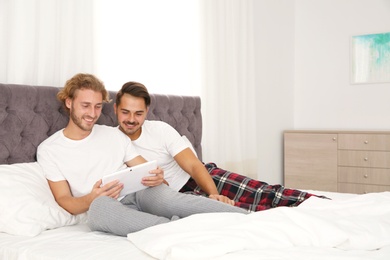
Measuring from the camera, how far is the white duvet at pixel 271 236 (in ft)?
5.01

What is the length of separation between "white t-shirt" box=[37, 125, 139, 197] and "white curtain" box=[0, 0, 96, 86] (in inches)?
17.0

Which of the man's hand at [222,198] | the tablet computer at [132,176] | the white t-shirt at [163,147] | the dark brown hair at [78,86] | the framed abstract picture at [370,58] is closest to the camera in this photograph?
the tablet computer at [132,176]

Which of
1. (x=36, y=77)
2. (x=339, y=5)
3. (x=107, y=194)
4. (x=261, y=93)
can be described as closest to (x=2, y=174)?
(x=107, y=194)

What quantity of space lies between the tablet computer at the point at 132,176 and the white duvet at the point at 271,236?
0.36 m

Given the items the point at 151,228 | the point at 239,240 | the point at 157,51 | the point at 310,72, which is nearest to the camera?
the point at 239,240

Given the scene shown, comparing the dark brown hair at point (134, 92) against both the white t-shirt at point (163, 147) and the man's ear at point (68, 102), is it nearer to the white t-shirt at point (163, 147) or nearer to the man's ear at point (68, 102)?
the white t-shirt at point (163, 147)

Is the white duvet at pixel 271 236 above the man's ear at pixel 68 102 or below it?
below

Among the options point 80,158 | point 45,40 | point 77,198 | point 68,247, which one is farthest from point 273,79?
point 68,247

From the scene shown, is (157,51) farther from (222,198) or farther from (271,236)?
(271,236)

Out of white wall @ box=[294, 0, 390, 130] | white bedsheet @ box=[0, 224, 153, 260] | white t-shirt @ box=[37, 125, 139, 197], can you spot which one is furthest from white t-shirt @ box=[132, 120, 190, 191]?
white wall @ box=[294, 0, 390, 130]

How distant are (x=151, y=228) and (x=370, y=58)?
3.88 metres

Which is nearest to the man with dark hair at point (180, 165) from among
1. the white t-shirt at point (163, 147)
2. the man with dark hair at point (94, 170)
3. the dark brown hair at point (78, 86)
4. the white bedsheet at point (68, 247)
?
the white t-shirt at point (163, 147)

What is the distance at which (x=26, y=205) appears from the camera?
80.6 inches

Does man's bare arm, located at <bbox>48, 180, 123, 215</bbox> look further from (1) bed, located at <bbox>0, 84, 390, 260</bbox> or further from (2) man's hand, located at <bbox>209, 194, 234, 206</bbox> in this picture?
(2) man's hand, located at <bbox>209, 194, 234, 206</bbox>
